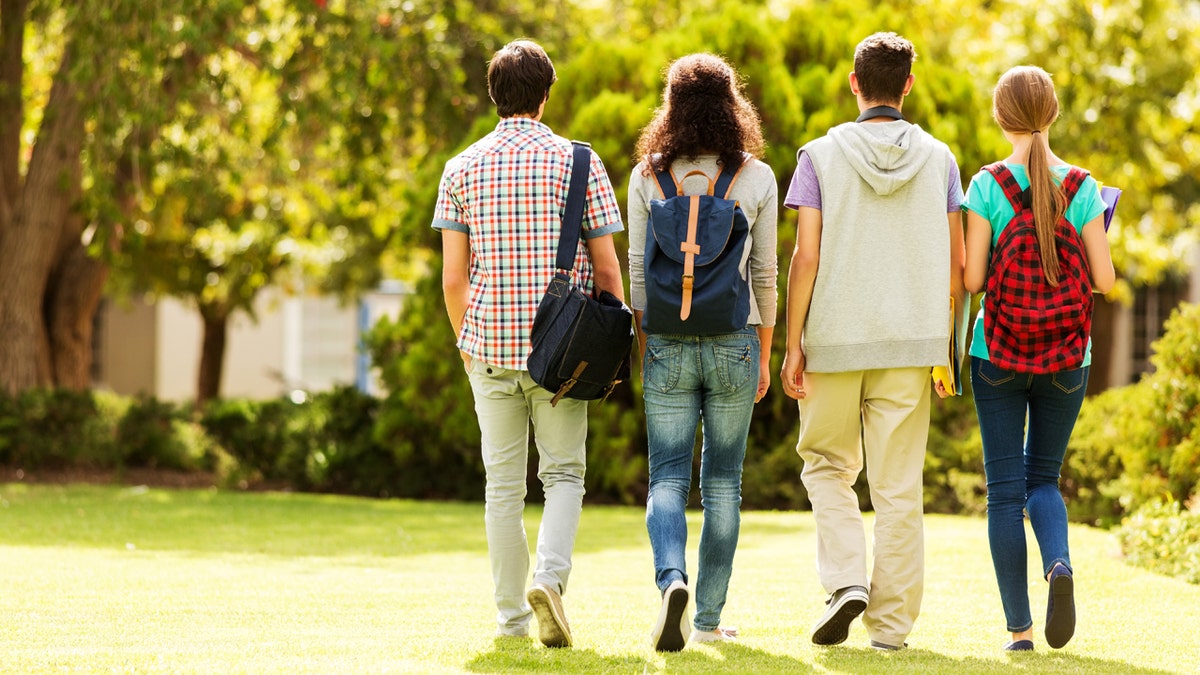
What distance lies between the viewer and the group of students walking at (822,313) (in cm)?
453

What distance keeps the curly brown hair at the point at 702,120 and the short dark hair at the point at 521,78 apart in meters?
0.42

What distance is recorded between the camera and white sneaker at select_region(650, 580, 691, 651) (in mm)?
4293

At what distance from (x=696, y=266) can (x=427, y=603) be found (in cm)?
232

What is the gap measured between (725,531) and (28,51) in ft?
43.5

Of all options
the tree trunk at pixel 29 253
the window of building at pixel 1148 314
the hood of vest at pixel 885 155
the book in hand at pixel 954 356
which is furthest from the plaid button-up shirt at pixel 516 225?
the window of building at pixel 1148 314

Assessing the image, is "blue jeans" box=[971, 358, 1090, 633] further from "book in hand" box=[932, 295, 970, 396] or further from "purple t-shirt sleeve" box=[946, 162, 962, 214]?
"purple t-shirt sleeve" box=[946, 162, 962, 214]

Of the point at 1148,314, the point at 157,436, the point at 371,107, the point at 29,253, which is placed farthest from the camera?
the point at 1148,314

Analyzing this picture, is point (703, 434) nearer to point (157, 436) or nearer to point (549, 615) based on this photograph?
point (549, 615)

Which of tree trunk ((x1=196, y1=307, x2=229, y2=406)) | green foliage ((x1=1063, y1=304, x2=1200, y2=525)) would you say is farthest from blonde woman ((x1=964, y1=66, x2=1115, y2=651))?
tree trunk ((x1=196, y1=307, x2=229, y2=406))

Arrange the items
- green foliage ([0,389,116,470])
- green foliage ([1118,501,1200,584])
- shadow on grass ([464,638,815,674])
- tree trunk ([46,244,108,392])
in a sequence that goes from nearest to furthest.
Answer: shadow on grass ([464,638,815,674])
green foliage ([1118,501,1200,584])
green foliage ([0,389,116,470])
tree trunk ([46,244,108,392])

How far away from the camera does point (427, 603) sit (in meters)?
5.89

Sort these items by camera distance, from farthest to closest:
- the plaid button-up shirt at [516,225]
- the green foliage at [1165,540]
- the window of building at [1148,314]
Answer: the window of building at [1148,314] → the green foliage at [1165,540] → the plaid button-up shirt at [516,225]

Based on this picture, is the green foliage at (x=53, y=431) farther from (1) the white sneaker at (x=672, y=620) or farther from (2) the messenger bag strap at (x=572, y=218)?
(1) the white sneaker at (x=672, y=620)

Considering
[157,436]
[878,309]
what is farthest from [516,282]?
[157,436]
